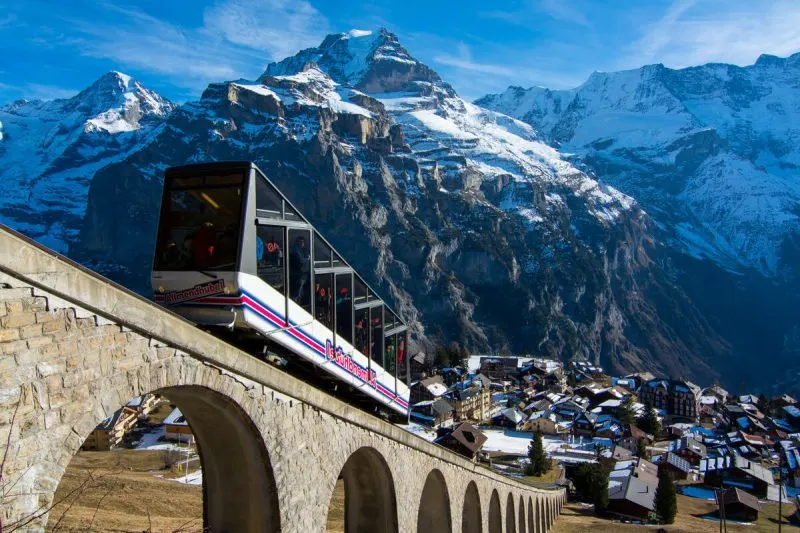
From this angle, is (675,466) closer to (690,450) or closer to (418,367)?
(690,450)

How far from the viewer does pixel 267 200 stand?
10.1 m

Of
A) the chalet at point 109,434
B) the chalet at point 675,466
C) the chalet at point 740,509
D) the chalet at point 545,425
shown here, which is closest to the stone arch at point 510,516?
the chalet at point 109,434

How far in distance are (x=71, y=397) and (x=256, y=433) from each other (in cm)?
339

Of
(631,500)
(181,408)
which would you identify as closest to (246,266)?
(181,408)

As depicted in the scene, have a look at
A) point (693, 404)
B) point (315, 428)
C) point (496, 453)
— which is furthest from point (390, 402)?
point (693, 404)

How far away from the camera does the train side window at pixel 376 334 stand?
49.1ft

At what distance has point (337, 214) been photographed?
146 meters

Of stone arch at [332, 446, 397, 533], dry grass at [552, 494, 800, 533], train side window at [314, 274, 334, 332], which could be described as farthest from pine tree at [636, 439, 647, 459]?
train side window at [314, 274, 334, 332]

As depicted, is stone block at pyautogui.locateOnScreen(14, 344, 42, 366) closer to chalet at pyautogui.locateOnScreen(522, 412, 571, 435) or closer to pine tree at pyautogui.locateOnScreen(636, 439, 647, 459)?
pine tree at pyautogui.locateOnScreen(636, 439, 647, 459)

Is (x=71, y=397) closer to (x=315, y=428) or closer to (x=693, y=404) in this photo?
(x=315, y=428)

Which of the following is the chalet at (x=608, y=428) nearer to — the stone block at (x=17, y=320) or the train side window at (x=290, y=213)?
the train side window at (x=290, y=213)

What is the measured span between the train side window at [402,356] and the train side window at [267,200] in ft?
27.5

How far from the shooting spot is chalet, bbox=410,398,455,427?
71625 mm

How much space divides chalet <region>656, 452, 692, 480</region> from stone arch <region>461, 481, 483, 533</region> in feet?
142
